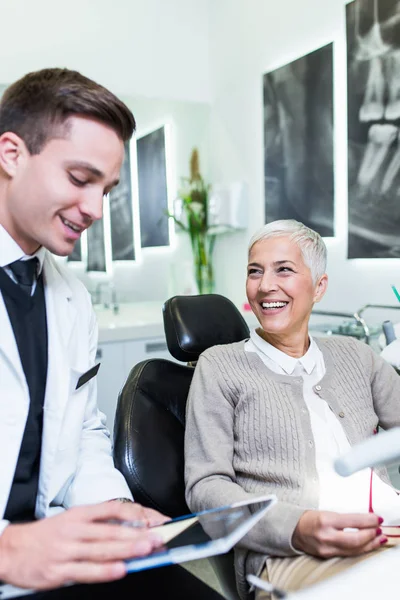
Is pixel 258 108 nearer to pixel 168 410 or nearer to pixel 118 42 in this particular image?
pixel 118 42

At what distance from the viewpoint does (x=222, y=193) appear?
11.8 ft

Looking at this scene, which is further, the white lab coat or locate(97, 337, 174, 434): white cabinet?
locate(97, 337, 174, 434): white cabinet

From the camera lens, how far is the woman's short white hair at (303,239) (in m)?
1.61

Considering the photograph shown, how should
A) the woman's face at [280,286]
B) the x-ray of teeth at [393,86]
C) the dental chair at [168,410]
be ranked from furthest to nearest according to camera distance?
the x-ray of teeth at [393,86]
the woman's face at [280,286]
the dental chair at [168,410]

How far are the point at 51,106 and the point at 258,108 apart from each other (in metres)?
2.50

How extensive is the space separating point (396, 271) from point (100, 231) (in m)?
1.85

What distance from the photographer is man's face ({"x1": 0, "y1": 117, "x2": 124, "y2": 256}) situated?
3.54ft

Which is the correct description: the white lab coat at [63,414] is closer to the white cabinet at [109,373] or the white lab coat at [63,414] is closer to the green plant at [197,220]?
the white cabinet at [109,373]

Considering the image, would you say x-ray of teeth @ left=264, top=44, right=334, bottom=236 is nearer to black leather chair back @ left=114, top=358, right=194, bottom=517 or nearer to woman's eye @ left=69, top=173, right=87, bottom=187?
black leather chair back @ left=114, top=358, right=194, bottom=517

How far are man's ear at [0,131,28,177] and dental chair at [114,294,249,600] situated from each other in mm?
713

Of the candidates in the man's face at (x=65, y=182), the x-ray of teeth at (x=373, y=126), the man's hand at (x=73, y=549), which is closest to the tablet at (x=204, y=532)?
the man's hand at (x=73, y=549)

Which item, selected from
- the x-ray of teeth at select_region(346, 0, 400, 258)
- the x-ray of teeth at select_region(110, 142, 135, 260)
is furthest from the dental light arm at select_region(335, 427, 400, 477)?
the x-ray of teeth at select_region(110, 142, 135, 260)

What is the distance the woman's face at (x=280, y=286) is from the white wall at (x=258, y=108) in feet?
3.38

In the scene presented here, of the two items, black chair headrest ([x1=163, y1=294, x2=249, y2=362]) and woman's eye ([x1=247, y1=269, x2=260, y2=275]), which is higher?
woman's eye ([x1=247, y1=269, x2=260, y2=275])
